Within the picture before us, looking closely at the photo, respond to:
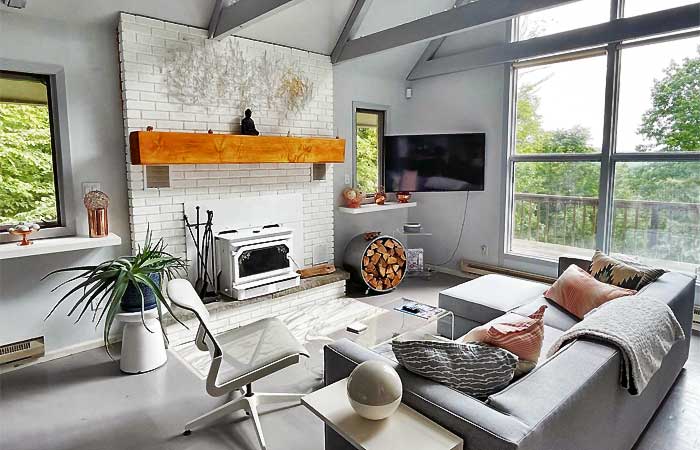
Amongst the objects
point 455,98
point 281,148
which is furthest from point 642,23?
point 281,148

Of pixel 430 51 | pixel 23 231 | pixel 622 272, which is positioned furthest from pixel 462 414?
pixel 430 51

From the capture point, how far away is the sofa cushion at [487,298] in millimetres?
3110

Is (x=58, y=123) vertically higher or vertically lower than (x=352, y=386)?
higher

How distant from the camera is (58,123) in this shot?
3160 millimetres

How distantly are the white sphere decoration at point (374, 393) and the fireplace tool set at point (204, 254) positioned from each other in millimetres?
2620

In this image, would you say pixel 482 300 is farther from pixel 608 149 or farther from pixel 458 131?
pixel 458 131

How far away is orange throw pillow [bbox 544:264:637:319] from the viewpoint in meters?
2.76

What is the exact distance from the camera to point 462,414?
4.59 feet

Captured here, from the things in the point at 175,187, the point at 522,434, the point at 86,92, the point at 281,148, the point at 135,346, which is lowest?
the point at 135,346

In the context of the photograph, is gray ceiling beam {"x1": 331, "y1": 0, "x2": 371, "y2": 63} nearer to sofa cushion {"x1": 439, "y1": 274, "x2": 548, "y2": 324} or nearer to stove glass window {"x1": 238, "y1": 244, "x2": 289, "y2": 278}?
stove glass window {"x1": 238, "y1": 244, "x2": 289, "y2": 278}

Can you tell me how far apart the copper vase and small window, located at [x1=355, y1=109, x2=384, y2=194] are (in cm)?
274

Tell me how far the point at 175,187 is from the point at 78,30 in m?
1.31

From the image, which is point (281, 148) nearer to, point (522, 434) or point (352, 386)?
point (352, 386)

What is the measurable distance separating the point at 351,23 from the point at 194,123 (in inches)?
75.0
